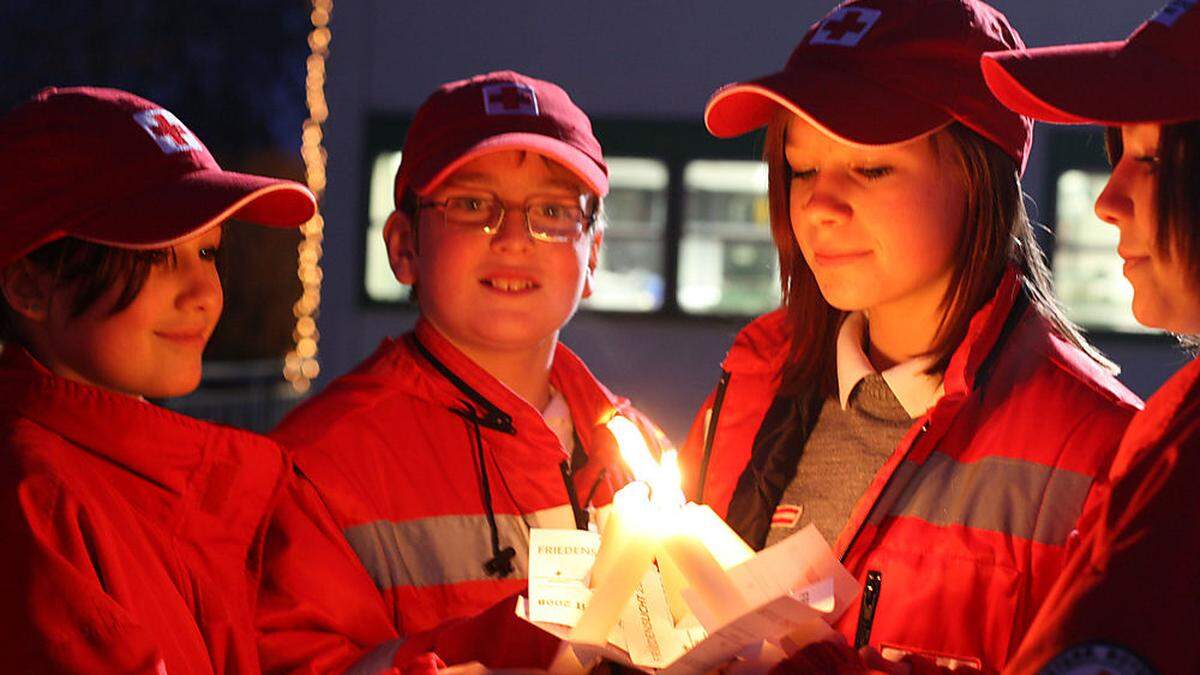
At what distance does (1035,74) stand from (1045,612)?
2.81 feet

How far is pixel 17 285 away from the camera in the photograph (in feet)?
8.22

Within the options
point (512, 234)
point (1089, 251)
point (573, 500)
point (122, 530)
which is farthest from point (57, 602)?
point (1089, 251)

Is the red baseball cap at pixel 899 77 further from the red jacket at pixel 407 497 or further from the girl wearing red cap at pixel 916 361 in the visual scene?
the red jacket at pixel 407 497

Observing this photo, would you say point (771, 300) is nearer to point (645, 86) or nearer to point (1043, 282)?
point (645, 86)

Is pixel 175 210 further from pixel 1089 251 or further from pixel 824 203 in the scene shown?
pixel 1089 251

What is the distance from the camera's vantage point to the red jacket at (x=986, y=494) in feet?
7.19

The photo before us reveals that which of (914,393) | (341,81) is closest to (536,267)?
(914,393)

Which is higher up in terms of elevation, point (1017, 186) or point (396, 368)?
point (1017, 186)

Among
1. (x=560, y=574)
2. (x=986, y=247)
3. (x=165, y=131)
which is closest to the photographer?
(x=560, y=574)

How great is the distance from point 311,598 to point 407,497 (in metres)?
0.37

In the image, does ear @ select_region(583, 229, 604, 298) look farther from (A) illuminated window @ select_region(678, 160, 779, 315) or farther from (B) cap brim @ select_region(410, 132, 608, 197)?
(A) illuminated window @ select_region(678, 160, 779, 315)

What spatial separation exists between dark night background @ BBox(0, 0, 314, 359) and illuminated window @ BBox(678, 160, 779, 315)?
519 cm

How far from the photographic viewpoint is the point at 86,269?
249cm

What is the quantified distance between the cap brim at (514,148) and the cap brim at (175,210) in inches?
14.6
